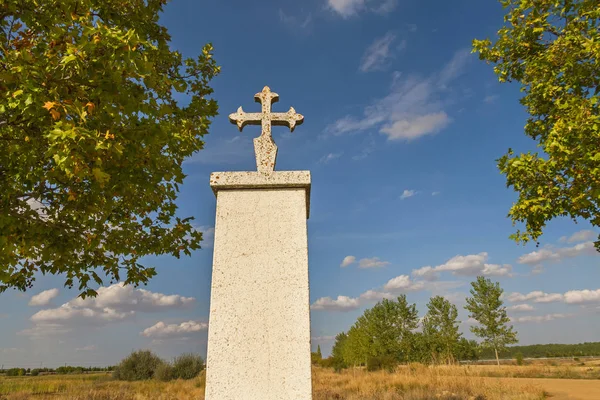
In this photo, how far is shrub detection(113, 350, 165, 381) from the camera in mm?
22453

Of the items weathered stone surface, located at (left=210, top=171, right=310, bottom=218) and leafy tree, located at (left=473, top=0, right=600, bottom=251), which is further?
leafy tree, located at (left=473, top=0, right=600, bottom=251)

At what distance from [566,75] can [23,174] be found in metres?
10.5

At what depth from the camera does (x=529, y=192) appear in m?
7.62

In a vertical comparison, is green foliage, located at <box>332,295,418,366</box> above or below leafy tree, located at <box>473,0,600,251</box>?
below

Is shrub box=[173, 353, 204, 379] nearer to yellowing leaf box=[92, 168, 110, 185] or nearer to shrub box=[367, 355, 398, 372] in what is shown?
shrub box=[367, 355, 398, 372]

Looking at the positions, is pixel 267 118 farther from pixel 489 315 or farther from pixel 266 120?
pixel 489 315

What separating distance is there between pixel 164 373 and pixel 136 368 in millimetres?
3086

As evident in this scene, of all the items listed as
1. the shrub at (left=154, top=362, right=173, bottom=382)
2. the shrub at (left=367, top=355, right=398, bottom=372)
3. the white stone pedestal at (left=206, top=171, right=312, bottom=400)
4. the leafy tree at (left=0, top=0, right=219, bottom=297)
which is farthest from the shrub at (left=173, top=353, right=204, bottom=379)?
the white stone pedestal at (left=206, top=171, right=312, bottom=400)

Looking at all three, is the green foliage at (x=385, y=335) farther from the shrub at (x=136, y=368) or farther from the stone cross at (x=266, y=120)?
the stone cross at (x=266, y=120)

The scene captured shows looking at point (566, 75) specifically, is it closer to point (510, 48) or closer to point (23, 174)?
point (510, 48)

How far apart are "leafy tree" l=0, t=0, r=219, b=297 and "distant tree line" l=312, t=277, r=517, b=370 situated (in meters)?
24.1

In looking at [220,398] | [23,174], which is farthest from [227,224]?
[23,174]

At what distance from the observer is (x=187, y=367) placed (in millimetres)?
22016

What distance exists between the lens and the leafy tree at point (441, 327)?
97.0 feet
